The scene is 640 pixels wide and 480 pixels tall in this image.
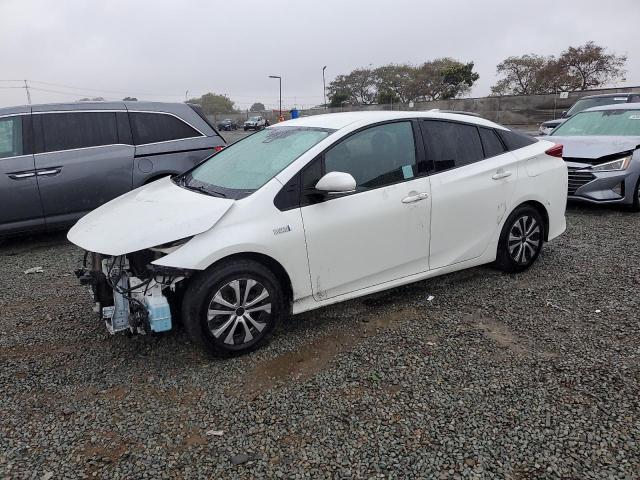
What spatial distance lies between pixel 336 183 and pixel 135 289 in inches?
57.3

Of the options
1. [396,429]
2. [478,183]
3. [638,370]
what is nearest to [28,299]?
[396,429]

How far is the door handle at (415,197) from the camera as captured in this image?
3.80 m

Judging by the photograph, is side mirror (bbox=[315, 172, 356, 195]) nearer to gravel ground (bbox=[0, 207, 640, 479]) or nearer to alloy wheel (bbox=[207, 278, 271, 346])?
alloy wheel (bbox=[207, 278, 271, 346])

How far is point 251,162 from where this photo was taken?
387 centimetres

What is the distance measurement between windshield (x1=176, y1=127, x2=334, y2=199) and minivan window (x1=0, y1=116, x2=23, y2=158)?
284 cm

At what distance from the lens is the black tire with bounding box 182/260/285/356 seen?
3100 millimetres

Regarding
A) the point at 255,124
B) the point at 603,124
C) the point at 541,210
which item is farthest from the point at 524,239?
the point at 255,124

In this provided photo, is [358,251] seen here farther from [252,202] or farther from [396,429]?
[396,429]

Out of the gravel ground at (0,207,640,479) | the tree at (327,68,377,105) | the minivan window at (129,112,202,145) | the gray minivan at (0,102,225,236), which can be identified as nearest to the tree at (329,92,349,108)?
the tree at (327,68,377,105)

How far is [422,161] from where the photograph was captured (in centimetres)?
400

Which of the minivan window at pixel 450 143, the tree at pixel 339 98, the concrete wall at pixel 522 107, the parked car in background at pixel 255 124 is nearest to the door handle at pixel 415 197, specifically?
the minivan window at pixel 450 143

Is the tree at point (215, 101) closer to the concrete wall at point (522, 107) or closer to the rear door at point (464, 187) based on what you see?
the concrete wall at point (522, 107)

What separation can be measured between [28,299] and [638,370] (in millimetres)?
4830

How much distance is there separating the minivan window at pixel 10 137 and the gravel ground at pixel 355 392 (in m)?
2.22
